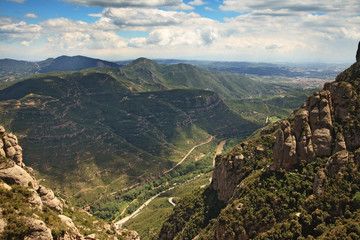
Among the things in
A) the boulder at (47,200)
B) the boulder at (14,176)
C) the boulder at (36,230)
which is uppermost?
the boulder at (14,176)

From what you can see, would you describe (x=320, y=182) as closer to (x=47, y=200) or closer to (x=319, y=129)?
(x=319, y=129)

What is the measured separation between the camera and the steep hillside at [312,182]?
60.4 m

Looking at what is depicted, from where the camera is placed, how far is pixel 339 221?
2235 inches

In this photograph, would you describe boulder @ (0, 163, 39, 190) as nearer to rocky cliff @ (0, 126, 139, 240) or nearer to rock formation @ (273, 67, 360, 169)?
rocky cliff @ (0, 126, 139, 240)

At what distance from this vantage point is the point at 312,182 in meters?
71.6

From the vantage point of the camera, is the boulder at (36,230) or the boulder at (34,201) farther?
the boulder at (34,201)

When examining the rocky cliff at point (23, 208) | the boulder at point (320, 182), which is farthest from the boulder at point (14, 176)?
the boulder at point (320, 182)

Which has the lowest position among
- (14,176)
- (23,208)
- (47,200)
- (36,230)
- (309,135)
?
(47,200)

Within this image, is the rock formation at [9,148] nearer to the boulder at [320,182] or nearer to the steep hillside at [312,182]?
the steep hillside at [312,182]

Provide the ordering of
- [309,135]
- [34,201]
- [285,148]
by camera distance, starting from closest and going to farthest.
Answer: [34,201]
[309,135]
[285,148]

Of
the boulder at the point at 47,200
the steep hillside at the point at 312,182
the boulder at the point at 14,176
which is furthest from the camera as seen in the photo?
the boulder at the point at 47,200

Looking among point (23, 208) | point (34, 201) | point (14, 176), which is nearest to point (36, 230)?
point (23, 208)

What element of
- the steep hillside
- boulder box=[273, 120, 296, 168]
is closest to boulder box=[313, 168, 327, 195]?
the steep hillside

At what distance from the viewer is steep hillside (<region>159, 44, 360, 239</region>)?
60.4 m
